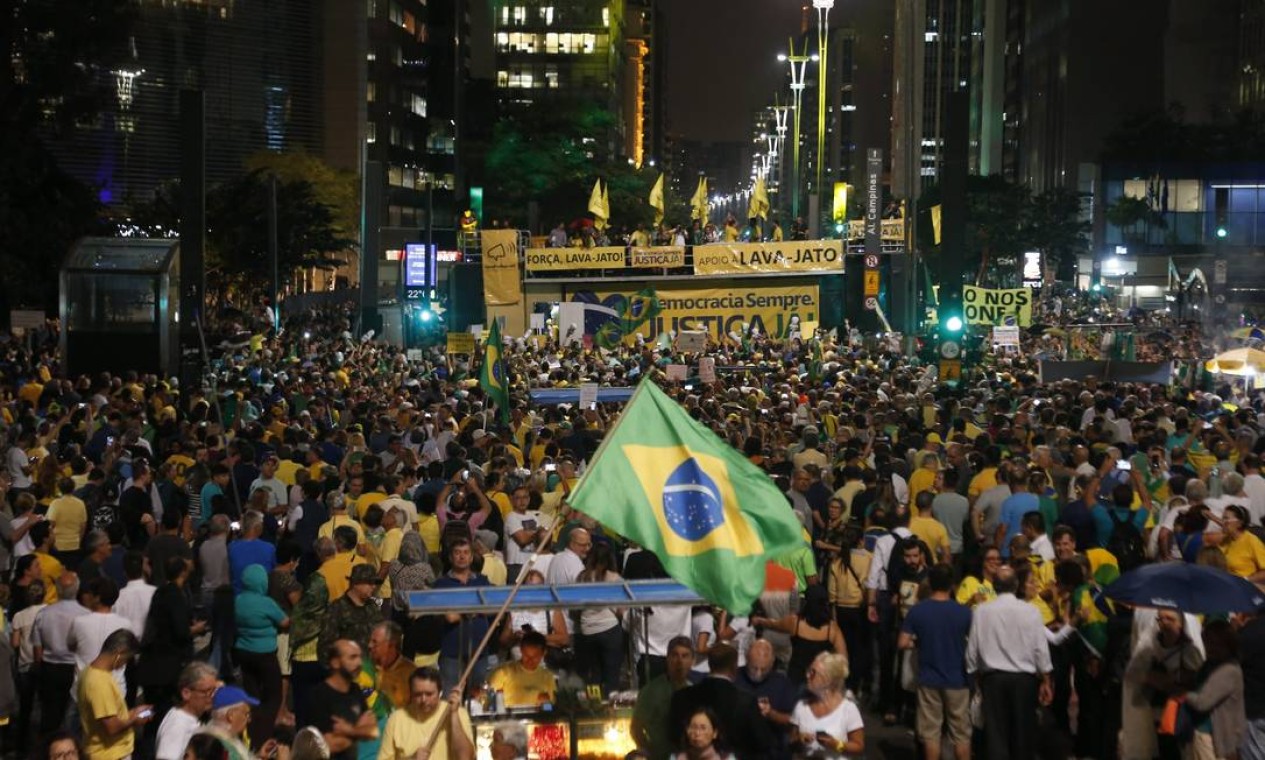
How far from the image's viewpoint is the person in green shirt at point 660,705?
25.2ft

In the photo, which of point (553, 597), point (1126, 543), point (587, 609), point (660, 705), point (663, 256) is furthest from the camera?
point (663, 256)

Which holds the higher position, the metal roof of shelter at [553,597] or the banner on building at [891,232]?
the banner on building at [891,232]

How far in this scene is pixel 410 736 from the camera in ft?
23.7

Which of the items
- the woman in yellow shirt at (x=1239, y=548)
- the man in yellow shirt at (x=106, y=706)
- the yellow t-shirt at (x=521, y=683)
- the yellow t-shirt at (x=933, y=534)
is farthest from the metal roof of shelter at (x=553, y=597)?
the woman in yellow shirt at (x=1239, y=548)

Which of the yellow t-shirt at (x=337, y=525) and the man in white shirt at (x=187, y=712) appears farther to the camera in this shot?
the yellow t-shirt at (x=337, y=525)

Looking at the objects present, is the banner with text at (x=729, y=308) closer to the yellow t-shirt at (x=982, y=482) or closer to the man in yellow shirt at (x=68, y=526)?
the yellow t-shirt at (x=982, y=482)

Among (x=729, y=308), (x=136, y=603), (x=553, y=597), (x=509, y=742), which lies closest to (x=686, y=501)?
(x=553, y=597)

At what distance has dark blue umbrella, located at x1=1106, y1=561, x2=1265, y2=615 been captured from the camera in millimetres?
8781

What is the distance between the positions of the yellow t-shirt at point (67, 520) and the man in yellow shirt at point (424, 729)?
6317 mm

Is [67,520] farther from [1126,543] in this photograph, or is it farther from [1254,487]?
[1254,487]

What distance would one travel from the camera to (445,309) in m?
53.0

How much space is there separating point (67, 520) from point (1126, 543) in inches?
309

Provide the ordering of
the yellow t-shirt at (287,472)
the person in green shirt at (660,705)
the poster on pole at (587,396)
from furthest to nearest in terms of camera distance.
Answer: the poster on pole at (587,396)
the yellow t-shirt at (287,472)
the person in green shirt at (660,705)

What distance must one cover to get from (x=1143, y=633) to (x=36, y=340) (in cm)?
3694
